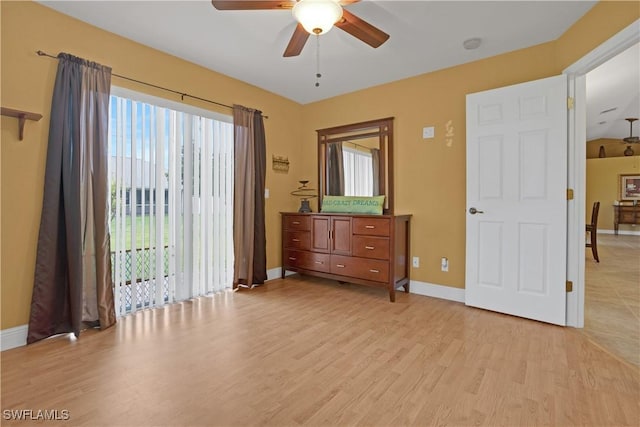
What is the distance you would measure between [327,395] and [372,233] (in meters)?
1.99

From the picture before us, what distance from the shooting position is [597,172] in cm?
912

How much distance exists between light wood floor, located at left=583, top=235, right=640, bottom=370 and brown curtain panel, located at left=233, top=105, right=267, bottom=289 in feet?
11.0

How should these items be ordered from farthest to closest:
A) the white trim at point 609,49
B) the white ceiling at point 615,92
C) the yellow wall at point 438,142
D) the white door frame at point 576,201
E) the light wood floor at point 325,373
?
1. the white ceiling at point 615,92
2. the yellow wall at point 438,142
3. the white door frame at point 576,201
4. the white trim at point 609,49
5. the light wood floor at point 325,373

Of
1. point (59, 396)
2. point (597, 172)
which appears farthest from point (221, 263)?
point (597, 172)

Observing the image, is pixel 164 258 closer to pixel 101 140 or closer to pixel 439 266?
pixel 101 140

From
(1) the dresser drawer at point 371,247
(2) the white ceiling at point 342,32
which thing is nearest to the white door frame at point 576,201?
(2) the white ceiling at point 342,32

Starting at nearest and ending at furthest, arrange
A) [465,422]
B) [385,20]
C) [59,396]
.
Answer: [465,422] < [59,396] < [385,20]

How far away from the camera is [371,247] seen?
134 inches

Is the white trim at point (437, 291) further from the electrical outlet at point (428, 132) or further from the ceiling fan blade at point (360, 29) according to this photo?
the ceiling fan blade at point (360, 29)

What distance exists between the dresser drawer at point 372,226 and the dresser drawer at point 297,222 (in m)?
0.74

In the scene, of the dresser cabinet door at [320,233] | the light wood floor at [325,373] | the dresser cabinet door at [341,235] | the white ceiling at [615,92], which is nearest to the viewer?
the light wood floor at [325,373]

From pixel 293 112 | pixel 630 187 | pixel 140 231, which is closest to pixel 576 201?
pixel 293 112

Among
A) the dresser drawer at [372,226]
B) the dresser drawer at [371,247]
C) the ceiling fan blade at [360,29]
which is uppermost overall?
the ceiling fan blade at [360,29]

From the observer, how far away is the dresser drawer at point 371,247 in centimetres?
331
